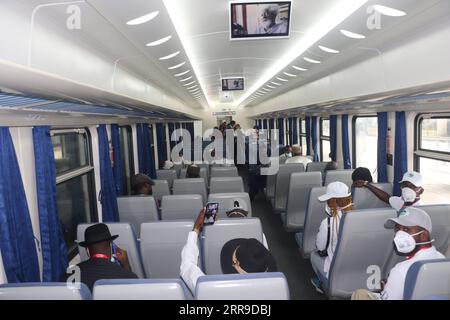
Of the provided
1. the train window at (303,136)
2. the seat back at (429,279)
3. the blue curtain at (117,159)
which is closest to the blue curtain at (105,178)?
the blue curtain at (117,159)

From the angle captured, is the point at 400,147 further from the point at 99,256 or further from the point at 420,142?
the point at 99,256

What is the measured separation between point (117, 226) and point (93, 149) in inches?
116

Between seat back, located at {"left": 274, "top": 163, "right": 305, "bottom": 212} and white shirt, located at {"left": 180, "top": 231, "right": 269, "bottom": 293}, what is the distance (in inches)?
150

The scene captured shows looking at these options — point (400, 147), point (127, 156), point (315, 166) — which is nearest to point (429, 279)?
point (400, 147)

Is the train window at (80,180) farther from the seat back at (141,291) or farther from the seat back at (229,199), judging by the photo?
the seat back at (141,291)

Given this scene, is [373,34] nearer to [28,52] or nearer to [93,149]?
[28,52]

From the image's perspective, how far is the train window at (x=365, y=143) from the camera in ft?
23.9

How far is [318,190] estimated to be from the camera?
4238 millimetres

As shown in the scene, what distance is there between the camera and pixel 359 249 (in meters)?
3.19

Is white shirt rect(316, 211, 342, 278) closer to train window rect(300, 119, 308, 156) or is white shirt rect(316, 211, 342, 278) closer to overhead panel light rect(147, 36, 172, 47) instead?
overhead panel light rect(147, 36, 172, 47)

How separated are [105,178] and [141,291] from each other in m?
4.51

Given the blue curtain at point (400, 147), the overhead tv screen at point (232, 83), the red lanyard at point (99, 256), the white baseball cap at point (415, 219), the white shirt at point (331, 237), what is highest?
the overhead tv screen at point (232, 83)

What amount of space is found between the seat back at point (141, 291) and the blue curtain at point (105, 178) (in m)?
4.36
